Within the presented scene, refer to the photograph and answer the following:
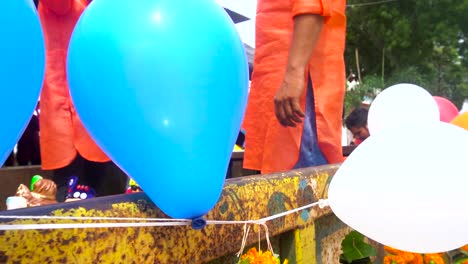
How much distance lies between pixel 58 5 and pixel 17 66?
1.14 metres

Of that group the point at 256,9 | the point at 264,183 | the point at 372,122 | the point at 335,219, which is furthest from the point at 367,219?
the point at 256,9

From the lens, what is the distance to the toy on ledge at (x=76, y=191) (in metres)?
1.82

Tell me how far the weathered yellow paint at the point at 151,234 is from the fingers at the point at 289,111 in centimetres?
30

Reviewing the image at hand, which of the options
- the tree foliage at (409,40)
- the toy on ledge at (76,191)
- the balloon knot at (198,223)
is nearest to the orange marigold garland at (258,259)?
the balloon knot at (198,223)

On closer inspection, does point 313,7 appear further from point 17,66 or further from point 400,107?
point 17,66

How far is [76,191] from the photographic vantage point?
1.86 meters

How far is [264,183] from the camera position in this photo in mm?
1037

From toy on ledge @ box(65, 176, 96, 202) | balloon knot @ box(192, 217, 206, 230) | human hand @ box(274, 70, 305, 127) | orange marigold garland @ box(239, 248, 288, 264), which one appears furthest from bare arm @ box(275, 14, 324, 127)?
toy on ledge @ box(65, 176, 96, 202)

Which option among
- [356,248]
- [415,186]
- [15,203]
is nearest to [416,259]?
[356,248]

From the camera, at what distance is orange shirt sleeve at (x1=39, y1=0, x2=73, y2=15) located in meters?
1.57

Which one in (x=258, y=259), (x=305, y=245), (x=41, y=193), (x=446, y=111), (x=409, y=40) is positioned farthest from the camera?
(x=409, y=40)

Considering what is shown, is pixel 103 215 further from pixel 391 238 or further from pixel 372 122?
pixel 372 122

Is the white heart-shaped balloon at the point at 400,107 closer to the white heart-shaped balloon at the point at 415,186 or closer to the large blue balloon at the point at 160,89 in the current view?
the white heart-shaped balloon at the point at 415,186

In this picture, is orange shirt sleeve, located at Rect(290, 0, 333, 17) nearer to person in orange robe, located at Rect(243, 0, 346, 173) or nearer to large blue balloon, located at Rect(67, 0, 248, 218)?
person in orange robe, located at Rect(243, 0, 346, 173)
